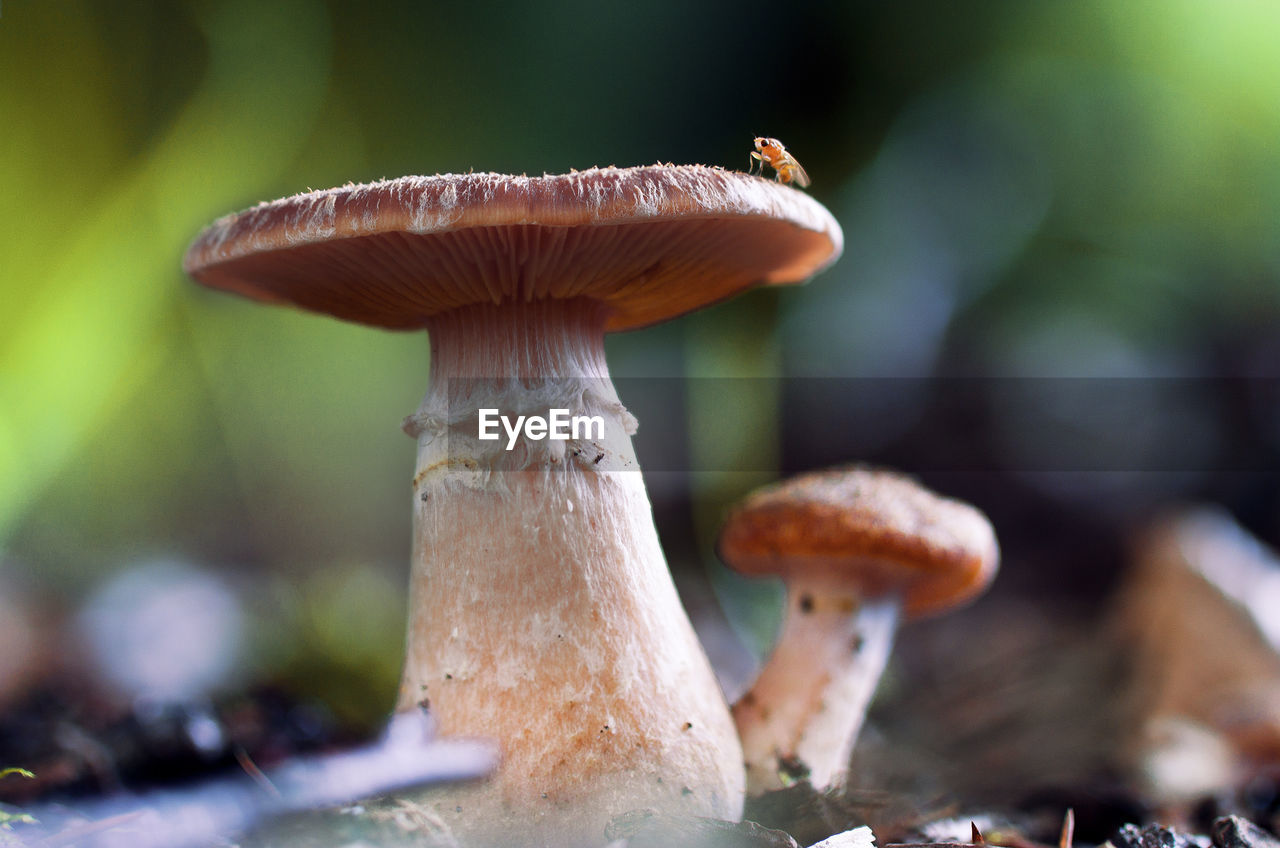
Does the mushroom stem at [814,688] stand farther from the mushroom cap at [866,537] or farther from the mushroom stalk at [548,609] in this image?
the mushroom stalk at [548,609]

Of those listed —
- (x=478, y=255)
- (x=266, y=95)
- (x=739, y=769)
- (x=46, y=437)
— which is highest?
(x=266, y=95)

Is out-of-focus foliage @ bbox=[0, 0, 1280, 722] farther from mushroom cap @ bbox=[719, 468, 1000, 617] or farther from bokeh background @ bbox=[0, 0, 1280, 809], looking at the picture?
mushroom cap @ bbox=[719, 468, 1000, 617]

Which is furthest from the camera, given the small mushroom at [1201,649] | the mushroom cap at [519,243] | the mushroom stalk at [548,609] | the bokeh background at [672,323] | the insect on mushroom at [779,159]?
the bokeh background at [672,323]

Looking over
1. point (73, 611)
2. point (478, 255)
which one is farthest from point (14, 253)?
point (478, 255)

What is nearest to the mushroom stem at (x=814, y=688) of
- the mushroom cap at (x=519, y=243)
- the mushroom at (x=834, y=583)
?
the mushroom at (x=834, y=583)

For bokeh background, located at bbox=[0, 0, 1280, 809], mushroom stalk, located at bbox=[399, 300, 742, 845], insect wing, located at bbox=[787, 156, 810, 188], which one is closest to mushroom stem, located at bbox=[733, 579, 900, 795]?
mushroom stalk, located at bbox=[399, 300, 742, 845]

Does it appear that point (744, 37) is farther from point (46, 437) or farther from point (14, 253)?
point (46, 437)
